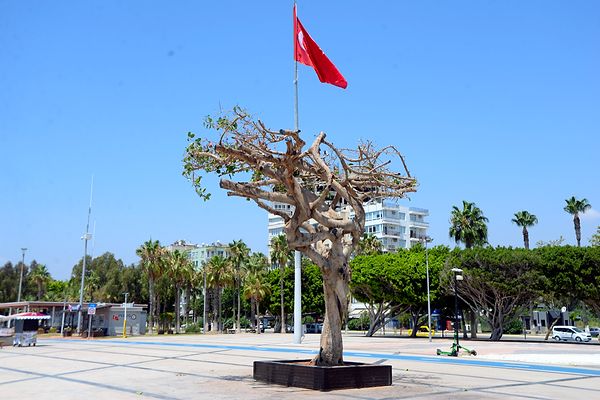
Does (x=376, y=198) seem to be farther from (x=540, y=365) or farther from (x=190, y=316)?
(x=190, y=316)

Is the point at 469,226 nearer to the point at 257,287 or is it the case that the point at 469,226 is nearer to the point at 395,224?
the point at 257,287

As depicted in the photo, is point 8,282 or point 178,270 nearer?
point 178,270

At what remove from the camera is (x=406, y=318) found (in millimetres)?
95750

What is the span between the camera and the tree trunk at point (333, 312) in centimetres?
1510

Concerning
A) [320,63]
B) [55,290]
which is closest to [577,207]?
[320,63]

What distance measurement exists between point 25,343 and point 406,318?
6896 centimetres

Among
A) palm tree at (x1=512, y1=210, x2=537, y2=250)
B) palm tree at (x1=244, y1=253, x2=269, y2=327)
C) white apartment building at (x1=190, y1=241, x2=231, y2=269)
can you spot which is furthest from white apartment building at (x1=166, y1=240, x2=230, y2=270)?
palm tree at (x1=512, y1=210, x2=537, y2=250)

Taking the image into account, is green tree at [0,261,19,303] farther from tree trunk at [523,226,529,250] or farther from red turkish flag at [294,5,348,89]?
red turkish flag at [294,5,348,89]

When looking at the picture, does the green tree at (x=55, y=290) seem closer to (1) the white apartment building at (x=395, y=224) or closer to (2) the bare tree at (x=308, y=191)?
(1) the white apartment building at (x=395, y=224)

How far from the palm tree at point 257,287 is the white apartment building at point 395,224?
114 ft

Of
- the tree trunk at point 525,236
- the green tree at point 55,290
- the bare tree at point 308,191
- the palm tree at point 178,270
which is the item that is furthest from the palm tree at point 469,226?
the green tree at point 55,290

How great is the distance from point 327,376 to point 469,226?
55013 millimetres

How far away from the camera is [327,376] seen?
1370 cm

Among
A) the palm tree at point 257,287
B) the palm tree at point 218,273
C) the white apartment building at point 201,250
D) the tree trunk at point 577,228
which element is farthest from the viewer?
the white apartment building at point 201,250
